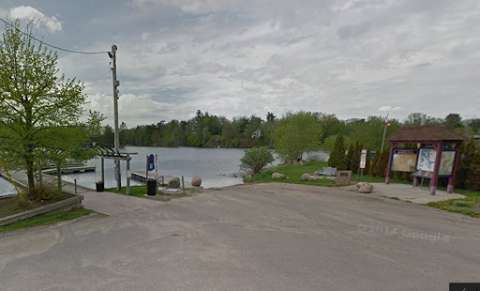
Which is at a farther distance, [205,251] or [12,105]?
[12,105]

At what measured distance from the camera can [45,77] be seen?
25.5 feet

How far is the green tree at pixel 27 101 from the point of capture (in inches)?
283

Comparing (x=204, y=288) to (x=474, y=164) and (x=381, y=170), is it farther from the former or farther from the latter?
(x=381, y=170)

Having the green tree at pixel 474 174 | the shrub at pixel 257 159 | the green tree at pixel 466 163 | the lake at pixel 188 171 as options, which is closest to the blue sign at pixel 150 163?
the lake at pixel 188 171

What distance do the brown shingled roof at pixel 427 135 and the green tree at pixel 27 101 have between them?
14797mm

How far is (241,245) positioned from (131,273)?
2.14 metres

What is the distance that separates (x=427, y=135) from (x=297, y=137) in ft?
59.3

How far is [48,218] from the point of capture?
7.21 metres

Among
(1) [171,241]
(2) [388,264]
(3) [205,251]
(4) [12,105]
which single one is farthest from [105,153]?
(2) [388,264]

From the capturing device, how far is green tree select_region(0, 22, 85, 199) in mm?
7188

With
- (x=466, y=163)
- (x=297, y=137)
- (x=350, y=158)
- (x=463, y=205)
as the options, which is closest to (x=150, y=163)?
(x=463, y=205)

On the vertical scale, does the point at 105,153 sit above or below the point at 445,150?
below

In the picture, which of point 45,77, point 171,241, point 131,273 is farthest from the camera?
point 45,77

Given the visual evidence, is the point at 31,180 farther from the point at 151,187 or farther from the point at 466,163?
the point at 466,163
